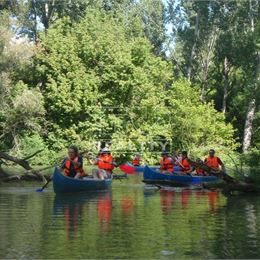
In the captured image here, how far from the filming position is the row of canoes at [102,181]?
19781mm

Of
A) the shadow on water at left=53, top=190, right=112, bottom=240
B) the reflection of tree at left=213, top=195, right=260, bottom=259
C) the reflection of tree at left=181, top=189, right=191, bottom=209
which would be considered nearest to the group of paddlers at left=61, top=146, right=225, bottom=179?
the shadow on water at left=53, top=190, right=112, bottom=240

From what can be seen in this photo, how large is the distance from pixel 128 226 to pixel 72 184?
25.5ft

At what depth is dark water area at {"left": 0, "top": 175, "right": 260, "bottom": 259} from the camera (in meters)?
9.83

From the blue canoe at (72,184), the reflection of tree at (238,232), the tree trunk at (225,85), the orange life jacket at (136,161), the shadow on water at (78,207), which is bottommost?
the reflection of tree at (238,232)

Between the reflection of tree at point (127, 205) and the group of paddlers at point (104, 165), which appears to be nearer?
the reflection of tree at point (127, 205)

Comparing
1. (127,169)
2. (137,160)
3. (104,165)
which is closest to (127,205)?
(104,165)

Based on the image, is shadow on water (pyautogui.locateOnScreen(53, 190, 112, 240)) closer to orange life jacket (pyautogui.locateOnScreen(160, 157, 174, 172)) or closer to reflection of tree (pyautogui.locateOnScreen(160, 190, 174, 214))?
reflection of tree (pyautogui.locateOnScreen(160, 190, 174, 214))

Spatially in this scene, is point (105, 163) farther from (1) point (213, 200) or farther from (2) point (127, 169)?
(2) point (127, 169)

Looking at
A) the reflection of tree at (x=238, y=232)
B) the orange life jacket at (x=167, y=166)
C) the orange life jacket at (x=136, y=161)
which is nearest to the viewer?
the reflection of tree at (x=238, y=232)

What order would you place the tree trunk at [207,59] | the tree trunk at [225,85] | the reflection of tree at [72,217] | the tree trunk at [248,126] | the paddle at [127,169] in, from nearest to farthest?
1. the reflection of tree at [72,217]
2. the paddle at [127,169]
3. the tree trunk at [248,126]
4. the tree trunk at [225,85]
5. the tree trunk at [207,59]

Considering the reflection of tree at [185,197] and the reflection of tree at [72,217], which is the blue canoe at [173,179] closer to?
the reflection of tree at [185,197]

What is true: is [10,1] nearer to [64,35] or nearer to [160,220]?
[64,35]

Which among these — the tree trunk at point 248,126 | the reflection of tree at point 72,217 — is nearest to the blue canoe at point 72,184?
the reflection of tree at point 72,217

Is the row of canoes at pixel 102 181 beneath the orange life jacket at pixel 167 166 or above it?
beneath
